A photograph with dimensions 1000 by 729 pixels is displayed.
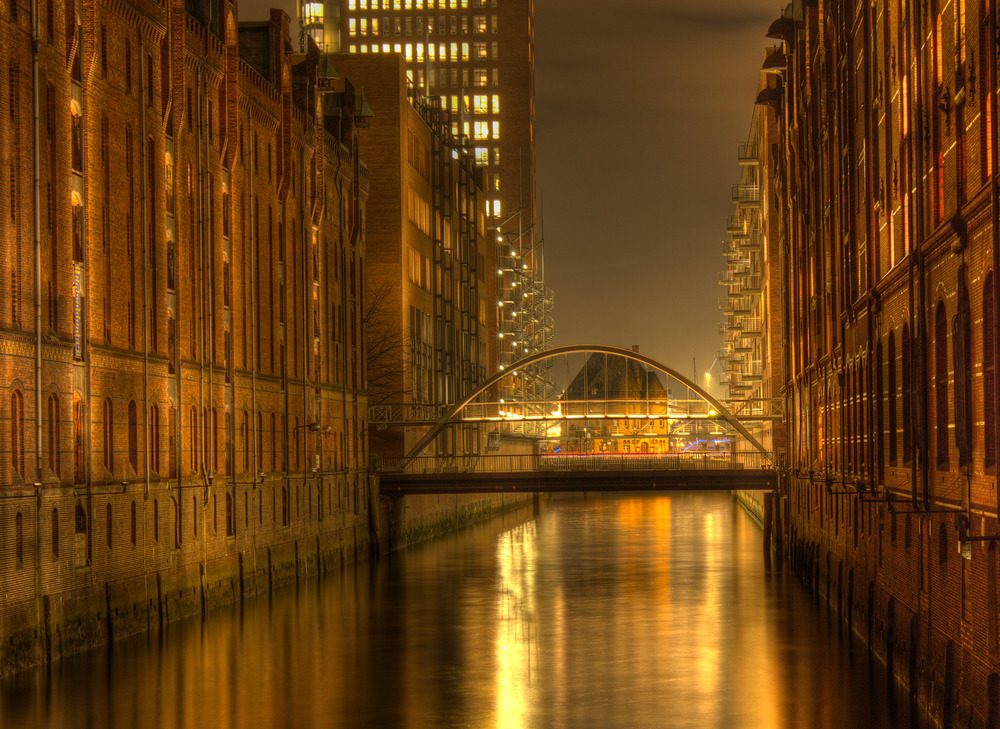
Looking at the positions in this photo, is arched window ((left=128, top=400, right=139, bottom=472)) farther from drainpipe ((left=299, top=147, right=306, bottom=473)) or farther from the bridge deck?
the bridge deck

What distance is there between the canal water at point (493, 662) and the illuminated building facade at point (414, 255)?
18088 millimetres

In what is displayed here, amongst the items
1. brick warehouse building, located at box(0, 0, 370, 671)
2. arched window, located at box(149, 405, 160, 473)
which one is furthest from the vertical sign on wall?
arched window, located at box(149, 405, 160, 473)

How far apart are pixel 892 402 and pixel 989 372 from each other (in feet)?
31.3

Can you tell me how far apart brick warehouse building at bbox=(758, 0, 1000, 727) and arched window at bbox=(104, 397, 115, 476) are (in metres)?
16.6

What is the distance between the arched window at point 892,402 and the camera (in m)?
26.2

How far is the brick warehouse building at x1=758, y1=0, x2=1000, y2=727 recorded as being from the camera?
17484 mm

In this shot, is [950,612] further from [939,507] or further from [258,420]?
[258,420]

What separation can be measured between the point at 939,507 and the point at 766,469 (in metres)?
34.6

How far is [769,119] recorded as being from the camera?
69688 mm

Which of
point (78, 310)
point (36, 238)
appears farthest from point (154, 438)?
point (36, 238)

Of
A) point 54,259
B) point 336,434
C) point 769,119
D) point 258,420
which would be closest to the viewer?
point 54,259

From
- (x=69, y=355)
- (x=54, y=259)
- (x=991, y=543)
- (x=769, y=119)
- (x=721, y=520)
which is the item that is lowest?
(x=721, y=520)

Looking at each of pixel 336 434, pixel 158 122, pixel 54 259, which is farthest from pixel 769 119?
pixel 54 259

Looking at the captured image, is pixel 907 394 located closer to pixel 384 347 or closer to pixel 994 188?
pixel 994 188
